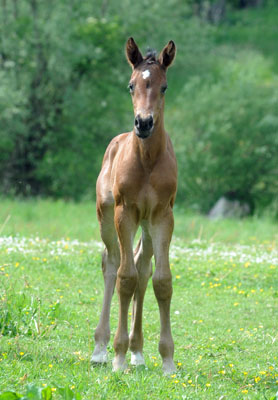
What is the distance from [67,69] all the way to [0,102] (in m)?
3.49

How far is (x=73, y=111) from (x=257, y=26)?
29324 millimetres

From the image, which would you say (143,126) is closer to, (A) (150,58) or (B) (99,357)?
(A) (150,58)

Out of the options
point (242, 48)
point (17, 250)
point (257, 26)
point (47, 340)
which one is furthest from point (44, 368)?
point (257, 26)

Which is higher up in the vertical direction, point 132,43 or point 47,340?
point 132,43

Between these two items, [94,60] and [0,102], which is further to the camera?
[94,60]

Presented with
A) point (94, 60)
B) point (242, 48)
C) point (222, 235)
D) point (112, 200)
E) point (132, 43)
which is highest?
point (242, 48)

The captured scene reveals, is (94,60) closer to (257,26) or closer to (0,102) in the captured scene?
(0,102)

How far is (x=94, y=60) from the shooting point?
29.5 metres

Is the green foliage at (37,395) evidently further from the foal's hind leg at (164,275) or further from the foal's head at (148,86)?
the foal's head at (148,86)

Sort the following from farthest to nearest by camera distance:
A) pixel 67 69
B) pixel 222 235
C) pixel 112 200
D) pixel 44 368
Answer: pixel 67 69 < pixel 222 235 < pixel 112 200 < pixel 44 368

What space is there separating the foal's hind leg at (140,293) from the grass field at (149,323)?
23 centimetres

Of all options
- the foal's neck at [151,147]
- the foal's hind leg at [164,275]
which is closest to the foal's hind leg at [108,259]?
the foal's hind leg at [164,275]

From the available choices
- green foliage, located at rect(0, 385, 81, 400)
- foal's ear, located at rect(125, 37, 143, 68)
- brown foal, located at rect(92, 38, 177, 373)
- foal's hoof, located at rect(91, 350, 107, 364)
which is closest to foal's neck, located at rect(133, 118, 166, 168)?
brown foal, located at rect(92, 38, 177, 373)

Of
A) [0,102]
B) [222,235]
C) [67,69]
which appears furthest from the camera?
[67,69]
